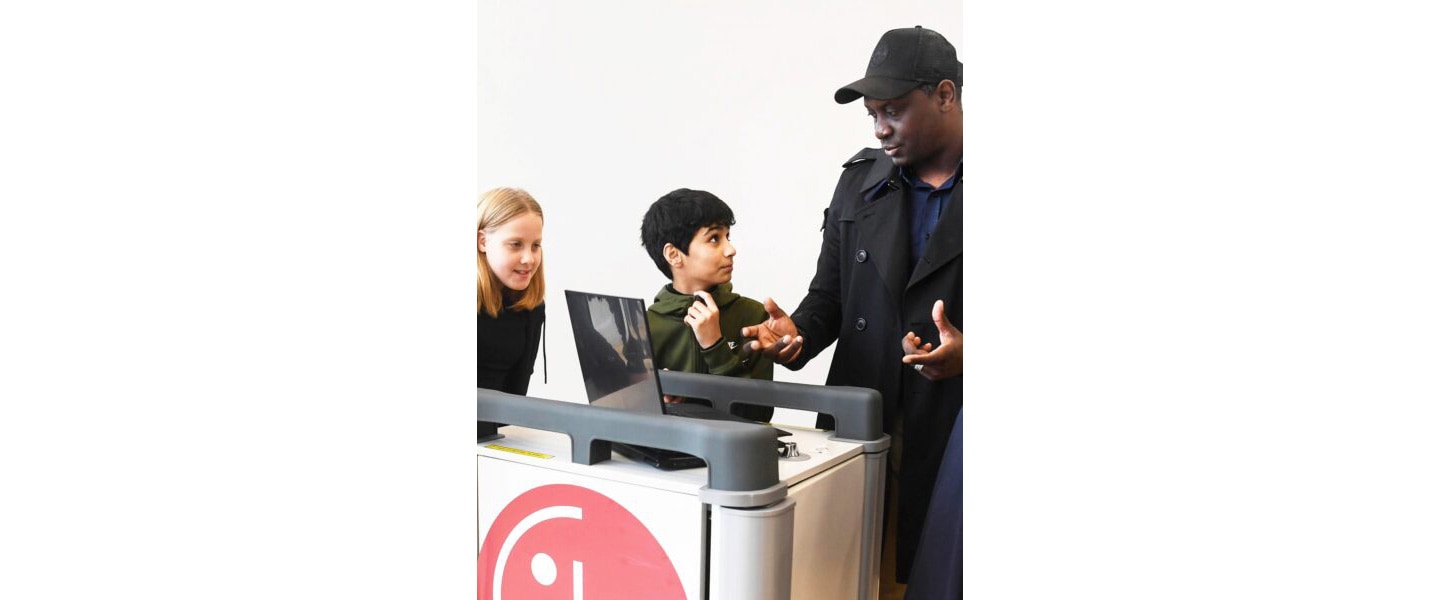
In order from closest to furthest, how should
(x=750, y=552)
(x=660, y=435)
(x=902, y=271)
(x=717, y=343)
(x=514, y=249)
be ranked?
(x=750, y=552) < (x=660, y=435) < (x=902, y=271) < (x=717, y=343) < (x=514, y=249)

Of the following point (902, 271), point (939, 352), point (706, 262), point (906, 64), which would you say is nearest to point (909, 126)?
point (906, 64)

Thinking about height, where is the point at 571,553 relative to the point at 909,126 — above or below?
below

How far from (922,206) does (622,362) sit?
1.94 feet

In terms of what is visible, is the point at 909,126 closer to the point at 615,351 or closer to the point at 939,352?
the point at 939,352

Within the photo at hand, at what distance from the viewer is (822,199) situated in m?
1.86

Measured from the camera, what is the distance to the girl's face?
7.05ft

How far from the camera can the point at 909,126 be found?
1746 mm

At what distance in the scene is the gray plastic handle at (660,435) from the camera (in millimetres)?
1556

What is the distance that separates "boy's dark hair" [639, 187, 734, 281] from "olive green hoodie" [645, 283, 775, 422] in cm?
7

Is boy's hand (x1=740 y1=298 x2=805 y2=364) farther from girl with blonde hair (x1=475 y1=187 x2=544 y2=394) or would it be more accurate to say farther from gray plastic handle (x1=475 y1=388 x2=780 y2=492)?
girl with blonde hair (x1=475 y1=187 x2=544 y2=394)

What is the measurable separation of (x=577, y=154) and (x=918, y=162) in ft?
2.39

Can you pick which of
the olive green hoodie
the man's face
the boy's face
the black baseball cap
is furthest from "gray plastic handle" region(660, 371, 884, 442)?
the black baseball cap

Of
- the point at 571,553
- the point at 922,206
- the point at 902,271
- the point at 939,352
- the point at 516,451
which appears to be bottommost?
the point at 571,553

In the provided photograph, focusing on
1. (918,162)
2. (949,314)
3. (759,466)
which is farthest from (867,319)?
(759,466)
